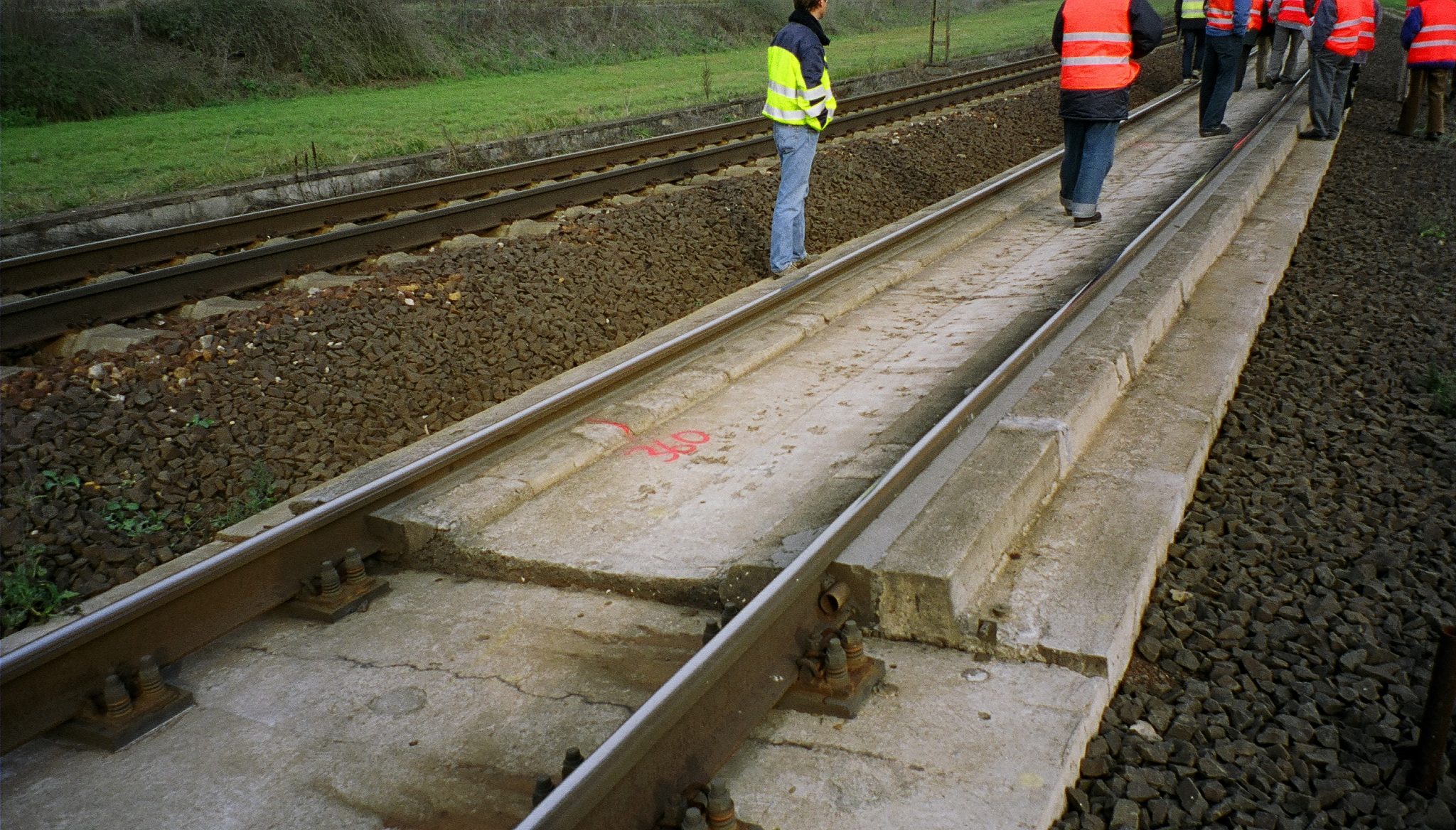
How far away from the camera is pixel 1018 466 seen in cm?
416

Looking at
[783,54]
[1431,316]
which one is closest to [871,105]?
[783,54]

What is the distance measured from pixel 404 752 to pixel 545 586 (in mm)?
1089

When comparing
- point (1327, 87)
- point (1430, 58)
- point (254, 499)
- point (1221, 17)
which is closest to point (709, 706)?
point (254, 499)

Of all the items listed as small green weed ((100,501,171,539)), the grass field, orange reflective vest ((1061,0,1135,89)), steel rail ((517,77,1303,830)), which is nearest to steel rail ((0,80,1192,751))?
small green weed ((100,501,171,539))

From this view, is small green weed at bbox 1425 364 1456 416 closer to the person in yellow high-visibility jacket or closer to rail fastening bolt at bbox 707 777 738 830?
the person in yellow high-visibility jacket

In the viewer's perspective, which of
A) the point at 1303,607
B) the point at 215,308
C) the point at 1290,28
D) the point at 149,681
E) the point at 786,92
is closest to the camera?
the point at 149,681

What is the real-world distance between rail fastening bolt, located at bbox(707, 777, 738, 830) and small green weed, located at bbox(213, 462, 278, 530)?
326 centimetres

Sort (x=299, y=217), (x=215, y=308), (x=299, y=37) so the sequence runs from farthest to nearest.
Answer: (x=299, y=37) < (x=299, y=217) < (x=215, y=308)

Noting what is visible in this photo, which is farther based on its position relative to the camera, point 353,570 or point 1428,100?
point 1428,100

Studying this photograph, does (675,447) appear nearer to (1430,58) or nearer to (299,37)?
(1430,58)

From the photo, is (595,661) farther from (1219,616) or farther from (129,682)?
(1219,616)

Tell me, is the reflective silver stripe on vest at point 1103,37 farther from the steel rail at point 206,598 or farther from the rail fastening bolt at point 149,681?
the rail fastening bolt at point 149,681

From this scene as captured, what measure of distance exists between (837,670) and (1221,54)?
12940 mm

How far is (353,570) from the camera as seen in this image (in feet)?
13.5
